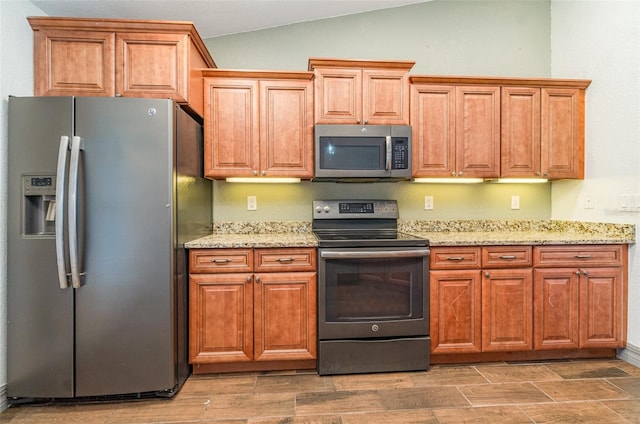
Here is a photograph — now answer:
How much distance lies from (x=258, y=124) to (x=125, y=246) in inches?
47.8

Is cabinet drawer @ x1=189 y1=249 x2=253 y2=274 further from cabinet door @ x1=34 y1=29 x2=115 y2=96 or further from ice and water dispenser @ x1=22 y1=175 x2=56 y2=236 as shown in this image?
cabinet door @ x1=34 y1=29 x2=115 y2=96

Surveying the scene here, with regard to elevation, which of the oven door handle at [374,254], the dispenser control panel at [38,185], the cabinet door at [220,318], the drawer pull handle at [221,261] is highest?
the dispenser control panel at [38,185]

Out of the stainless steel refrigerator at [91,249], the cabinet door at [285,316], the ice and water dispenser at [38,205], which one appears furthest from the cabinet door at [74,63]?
the cabinet door at [285,316]

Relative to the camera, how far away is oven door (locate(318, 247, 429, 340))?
2.28 meters

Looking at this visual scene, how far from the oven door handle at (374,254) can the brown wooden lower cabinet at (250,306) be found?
13 centimetres

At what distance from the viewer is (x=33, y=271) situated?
193 centimetres

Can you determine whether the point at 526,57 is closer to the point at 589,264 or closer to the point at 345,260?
the point at 589,264

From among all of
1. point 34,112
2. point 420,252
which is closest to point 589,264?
point 420,252

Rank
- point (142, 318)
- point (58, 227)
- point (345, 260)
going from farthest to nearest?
point (345, 260) → point (142, 318) → point (58, 227)

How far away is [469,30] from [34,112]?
10.9ft

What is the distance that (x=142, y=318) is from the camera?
6.54 ft

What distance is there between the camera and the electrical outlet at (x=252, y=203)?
9.57 ft

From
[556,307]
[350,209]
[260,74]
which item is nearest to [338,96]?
[260,74]

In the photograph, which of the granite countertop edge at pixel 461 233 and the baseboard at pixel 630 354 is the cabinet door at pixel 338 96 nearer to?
the granite countertop edge at pixel 461 233
